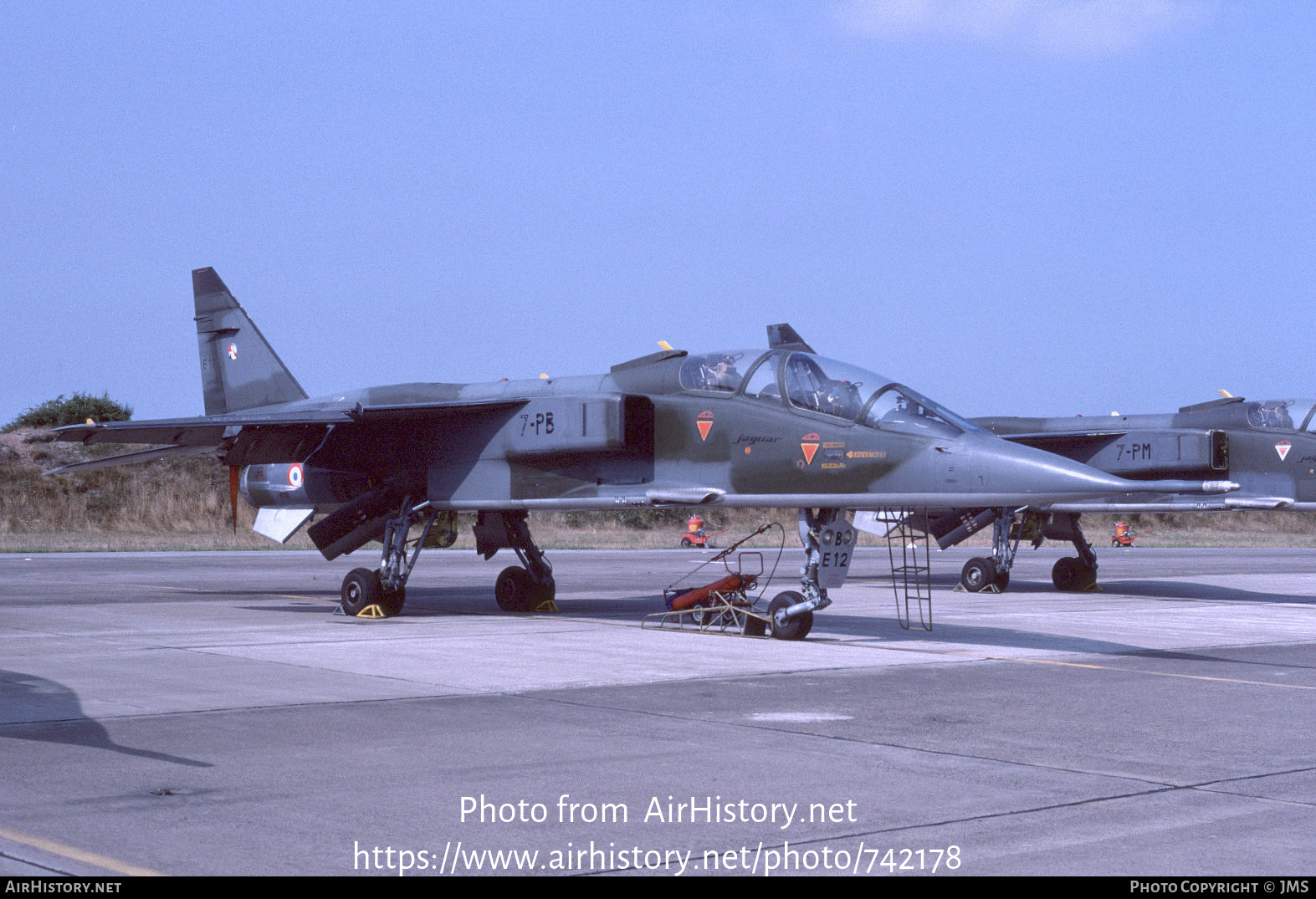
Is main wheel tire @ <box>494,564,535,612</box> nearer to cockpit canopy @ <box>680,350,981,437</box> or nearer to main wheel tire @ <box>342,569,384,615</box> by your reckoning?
main wheel tire @ <box>342,569,384,615</box>

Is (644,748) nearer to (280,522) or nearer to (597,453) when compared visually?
(597,453)

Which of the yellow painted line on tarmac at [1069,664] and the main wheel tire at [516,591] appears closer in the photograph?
the yellow painted line on tarmac at [1069,664]

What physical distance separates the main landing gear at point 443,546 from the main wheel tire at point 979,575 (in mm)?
8701

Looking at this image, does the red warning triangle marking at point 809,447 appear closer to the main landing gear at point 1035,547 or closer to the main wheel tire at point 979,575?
the main landing gear at point 1035,547

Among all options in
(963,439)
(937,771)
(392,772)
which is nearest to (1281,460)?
(963,439)

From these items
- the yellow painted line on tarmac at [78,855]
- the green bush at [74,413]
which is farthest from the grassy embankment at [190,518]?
the yellow painted line on tarmac at [78,855]

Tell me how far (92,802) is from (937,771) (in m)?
4.23

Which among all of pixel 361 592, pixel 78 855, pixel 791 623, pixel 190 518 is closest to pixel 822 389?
pixel 791 623

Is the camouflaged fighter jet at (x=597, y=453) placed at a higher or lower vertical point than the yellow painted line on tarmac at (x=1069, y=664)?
higher

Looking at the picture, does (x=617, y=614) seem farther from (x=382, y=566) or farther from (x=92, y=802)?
(x=92, y=802)

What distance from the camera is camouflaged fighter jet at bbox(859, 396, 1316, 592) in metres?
21.0

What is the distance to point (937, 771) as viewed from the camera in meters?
7.21

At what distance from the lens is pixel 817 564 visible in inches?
552

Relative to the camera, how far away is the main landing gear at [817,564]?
14.1 meters
